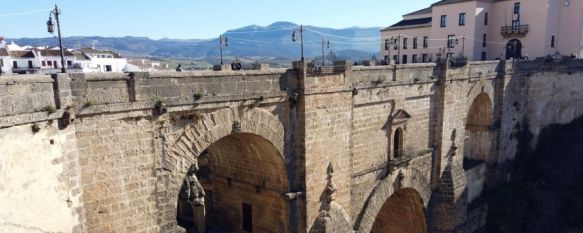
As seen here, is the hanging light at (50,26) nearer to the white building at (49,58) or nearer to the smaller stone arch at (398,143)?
the smaller stone arch at (398,143)

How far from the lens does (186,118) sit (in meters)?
10.7

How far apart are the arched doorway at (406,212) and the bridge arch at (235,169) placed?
739 centimetres

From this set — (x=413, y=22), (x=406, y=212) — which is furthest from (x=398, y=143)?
(x=413, y=22)

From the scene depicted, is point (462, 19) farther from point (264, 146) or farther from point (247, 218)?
point (264, 146)

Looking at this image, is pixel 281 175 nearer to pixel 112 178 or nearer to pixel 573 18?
pixel 112 178

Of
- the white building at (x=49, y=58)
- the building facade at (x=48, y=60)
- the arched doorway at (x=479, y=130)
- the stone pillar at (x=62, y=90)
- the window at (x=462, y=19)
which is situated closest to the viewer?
the stone pillar at (x=62, y=90)

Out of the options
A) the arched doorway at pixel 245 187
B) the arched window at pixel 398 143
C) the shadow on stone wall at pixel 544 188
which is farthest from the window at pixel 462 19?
the arched doorway at pixel 245 187

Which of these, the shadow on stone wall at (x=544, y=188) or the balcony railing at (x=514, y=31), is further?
the balcony railing at (x=514, y=31)

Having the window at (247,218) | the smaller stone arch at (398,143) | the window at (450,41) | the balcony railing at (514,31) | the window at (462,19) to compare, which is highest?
the window at (462,19)

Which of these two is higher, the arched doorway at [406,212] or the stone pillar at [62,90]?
the stone pillar at [62,90]

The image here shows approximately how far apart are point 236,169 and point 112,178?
572 centimetres

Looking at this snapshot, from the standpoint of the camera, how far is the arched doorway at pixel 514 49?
3822 cm

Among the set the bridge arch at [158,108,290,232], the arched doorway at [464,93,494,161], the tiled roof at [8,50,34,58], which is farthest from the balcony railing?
the tiled roof at [8,50,34,58]

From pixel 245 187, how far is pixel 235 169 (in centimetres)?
70
